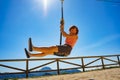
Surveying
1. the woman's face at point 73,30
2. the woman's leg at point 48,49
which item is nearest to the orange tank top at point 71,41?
the woman's face at point 73,30

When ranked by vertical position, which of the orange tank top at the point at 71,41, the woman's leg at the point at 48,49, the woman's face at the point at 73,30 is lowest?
the woman's leg at the point at 48,49

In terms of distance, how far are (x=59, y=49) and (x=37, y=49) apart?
130 centimetres

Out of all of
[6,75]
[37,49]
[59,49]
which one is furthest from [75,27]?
[6,75]

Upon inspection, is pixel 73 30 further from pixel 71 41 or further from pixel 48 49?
pixel 48 49

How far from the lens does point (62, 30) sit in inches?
387

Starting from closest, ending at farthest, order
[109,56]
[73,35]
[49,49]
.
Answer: [49,49] < [73,35] < [109,56]

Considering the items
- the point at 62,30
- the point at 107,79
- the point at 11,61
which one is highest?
the point at 62,30

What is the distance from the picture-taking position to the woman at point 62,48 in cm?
928

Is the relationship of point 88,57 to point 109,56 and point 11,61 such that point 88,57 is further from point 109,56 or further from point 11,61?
point 11,61

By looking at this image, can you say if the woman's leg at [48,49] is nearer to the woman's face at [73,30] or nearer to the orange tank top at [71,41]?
the orange tank top at [71,41]

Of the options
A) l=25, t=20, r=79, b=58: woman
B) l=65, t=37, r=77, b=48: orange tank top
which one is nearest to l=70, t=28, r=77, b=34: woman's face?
l=25, t=20, r=79, b=58: woman

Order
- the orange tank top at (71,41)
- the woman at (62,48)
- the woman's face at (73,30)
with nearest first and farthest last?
the woman at (62,48)
the orange tank top at (71,41)
the woman's face at (73,30)

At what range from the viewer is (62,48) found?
32.2 ft

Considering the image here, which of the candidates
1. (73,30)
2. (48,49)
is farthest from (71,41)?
(48,49)
